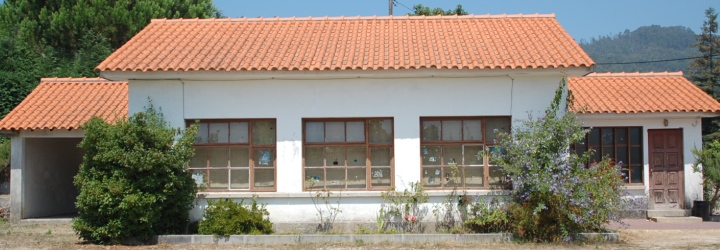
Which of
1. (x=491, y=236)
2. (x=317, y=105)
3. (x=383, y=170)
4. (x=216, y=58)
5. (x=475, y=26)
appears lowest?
(x=491, y=236)

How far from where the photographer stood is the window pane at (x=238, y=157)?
596 inches

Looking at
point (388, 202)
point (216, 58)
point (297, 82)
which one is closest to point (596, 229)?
point (388, 202)

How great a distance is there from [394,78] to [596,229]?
16.0 ft

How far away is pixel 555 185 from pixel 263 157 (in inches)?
229

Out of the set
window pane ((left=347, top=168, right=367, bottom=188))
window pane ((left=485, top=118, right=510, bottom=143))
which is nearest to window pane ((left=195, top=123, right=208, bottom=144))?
window pane ((left=347, top=168, right=367, bottom=188))

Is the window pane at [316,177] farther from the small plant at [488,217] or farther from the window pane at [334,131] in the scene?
the small plant at [488,217]

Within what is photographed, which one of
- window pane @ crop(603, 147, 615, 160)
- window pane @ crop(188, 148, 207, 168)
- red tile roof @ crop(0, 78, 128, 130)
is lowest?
window pane @ crop(188, 148, 207, 168)

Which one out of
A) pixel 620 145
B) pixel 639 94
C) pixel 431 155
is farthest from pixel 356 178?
pixel 639 94

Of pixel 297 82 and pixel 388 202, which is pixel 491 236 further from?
pixel 297 82

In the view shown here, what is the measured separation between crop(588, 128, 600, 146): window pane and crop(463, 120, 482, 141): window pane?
4671 mm

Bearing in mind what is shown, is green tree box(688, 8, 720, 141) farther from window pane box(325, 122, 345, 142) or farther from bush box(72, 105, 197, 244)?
bush box(72, 105, 197, 244)

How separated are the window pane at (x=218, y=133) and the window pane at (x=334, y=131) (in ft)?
6.85

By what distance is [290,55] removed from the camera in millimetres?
15500

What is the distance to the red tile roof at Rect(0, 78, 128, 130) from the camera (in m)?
18.5
